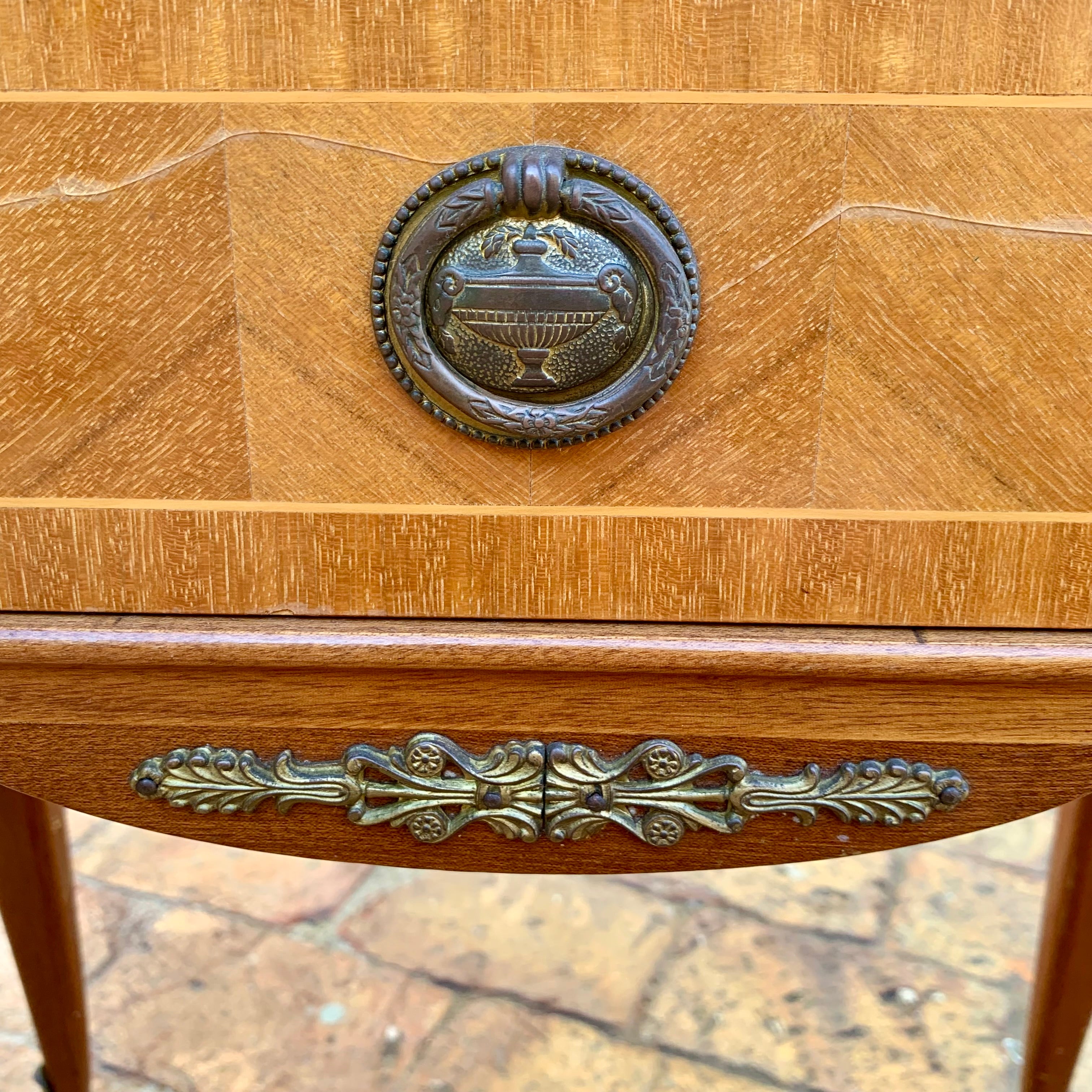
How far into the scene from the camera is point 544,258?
356mm

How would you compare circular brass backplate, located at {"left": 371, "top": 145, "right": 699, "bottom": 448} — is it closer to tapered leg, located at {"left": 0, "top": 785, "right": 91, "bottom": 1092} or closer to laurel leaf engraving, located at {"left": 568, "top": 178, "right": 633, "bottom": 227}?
laurel leaf engraving, located at {"left": 568, "top": 178, "right": 633, "bottom": 227}

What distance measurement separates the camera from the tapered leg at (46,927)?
59 cm

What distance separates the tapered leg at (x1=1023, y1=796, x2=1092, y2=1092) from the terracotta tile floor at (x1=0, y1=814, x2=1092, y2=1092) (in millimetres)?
175

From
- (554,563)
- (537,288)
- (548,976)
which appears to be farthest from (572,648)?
(548,976)

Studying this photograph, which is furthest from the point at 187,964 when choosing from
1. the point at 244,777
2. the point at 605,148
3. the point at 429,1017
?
the point at 605,148

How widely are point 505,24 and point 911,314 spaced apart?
17 cm

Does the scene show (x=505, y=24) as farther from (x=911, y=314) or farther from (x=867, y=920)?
(x=867, y=920)

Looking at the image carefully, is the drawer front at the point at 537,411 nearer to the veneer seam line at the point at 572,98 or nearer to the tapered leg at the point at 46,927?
→ the veneer seam line at the point at 572,98

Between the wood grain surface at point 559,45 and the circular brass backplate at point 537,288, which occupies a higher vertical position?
the wood grain surface at point 559,45

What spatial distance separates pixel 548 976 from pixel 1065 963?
0.42 meters

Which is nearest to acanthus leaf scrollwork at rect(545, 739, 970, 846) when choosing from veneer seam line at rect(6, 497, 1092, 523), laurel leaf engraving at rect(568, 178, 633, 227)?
veneer seam line at rect(6, 497, 1092, 523)

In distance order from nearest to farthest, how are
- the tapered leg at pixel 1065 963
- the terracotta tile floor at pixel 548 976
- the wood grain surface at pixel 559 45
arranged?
the wood grain surface at pixel 559 45, the tapered leg at pixel 1065 963, the terracotta tile floor at pixel 548 976

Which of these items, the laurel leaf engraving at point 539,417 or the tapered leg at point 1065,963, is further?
the tapered leg at point 1065,963

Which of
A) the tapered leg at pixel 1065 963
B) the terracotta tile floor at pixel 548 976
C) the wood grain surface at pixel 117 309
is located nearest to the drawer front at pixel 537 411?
the wood grain surface at pixel 117 309
